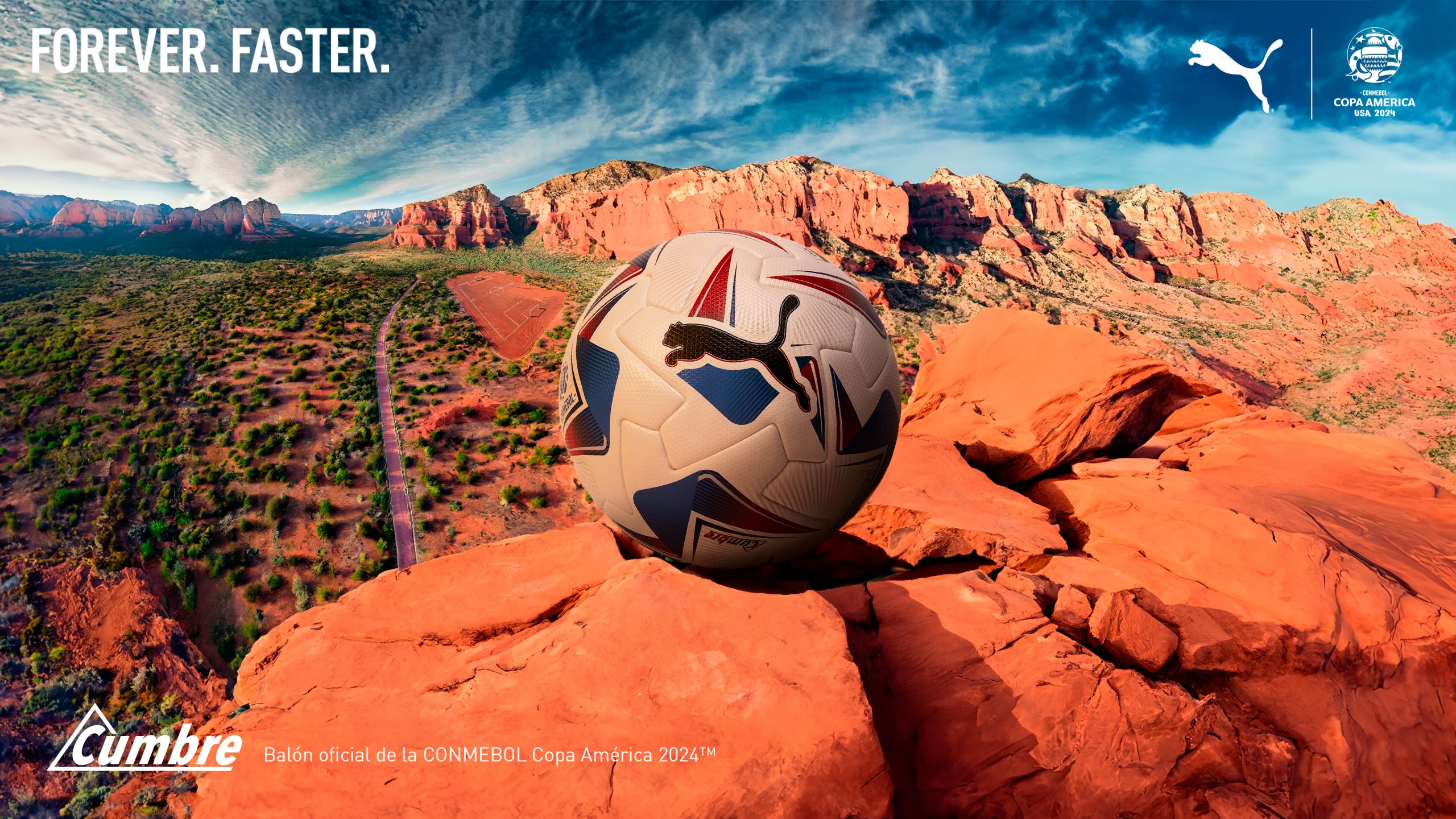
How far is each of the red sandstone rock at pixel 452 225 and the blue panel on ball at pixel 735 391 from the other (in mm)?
106161

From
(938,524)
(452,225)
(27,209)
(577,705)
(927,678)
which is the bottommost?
(927,678)

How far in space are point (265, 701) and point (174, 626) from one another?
12.1m

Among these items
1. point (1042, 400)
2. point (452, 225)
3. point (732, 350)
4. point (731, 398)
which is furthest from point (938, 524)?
point (452, 225)

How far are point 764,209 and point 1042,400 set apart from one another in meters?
69.0

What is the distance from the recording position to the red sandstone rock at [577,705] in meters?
3.03

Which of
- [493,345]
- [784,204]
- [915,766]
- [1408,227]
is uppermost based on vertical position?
[784,204]

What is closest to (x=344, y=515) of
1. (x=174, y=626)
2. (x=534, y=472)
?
(x=174, y=626)

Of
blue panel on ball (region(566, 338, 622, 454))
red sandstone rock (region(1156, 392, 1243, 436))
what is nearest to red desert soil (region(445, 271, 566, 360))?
blue panel on ball (region(566, 338, 622, 454))

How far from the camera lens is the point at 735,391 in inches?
170

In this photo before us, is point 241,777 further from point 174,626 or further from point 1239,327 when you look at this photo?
point 1239,327

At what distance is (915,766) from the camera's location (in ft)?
12.0

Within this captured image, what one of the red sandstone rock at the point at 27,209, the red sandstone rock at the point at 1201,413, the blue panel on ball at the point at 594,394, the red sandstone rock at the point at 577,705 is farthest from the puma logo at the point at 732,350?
the red sandstone rock at the point at 27,209

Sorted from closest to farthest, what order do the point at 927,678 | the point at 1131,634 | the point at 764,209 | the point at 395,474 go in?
1. the point at 927,678
2. the point at 1131,634
3. the point at 395,474
4. the point at 764,209

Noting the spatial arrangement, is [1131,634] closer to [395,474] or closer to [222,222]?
[395,474]
